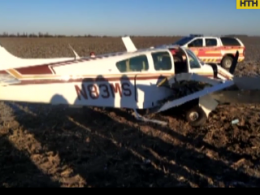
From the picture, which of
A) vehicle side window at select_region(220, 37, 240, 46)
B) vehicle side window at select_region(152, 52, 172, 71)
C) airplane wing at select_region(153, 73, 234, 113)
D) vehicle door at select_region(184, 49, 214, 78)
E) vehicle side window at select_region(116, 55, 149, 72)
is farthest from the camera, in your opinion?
vehicle side window at select_region(220, 37, 240, 46)

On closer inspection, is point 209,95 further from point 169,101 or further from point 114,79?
point 114,79

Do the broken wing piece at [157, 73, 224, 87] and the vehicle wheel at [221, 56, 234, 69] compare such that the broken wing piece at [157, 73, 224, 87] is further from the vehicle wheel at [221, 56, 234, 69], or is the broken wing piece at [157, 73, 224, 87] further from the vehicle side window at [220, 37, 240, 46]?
the vehicle side window at [220, 37, 240, 46]

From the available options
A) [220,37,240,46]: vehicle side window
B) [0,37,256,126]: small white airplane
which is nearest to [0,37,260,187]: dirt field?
[0,37,256,126]: small white airplane

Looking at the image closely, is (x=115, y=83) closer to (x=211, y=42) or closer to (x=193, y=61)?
(x=193, y=61)

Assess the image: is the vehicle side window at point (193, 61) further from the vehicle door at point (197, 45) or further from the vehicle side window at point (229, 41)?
the vehicle side window at point (229, 41)

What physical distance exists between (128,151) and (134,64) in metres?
2.58

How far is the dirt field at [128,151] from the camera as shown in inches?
199

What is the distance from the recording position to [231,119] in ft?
26.8

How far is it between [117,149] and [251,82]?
413 cm

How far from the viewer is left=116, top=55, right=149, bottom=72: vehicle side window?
8.03 metres

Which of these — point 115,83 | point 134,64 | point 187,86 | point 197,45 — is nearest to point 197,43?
point 197,45

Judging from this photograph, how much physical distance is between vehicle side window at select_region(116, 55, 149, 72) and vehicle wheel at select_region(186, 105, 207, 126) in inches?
59.1

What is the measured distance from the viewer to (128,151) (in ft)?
20.5

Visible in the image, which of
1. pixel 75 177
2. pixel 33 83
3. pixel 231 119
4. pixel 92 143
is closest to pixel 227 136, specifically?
pixel 231 119
